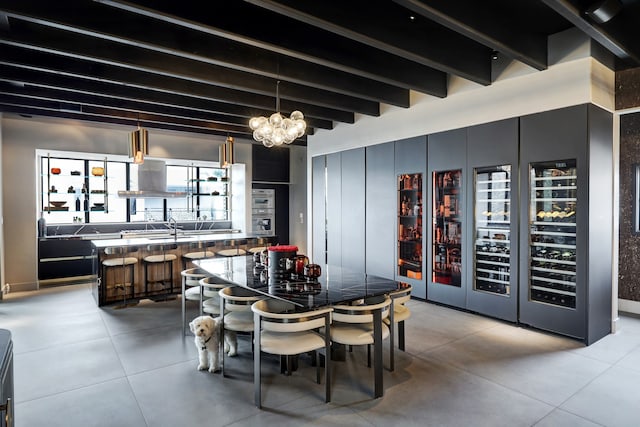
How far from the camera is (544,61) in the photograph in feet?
12.5

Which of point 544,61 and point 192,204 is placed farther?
point 192,204

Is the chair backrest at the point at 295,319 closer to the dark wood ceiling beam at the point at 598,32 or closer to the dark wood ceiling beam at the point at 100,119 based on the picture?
the dark wood ceiling beam at the point at 598,32

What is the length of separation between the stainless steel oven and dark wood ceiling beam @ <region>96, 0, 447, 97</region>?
5.53 metres

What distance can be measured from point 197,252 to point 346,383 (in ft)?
13.0

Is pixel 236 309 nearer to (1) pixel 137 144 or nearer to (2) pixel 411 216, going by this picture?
(2) pixel 411 216

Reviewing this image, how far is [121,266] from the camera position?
542cm

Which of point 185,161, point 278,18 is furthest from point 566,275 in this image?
point 185,161

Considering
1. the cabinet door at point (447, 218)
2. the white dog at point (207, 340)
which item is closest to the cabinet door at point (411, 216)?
the cabinet door at point (447, 218)

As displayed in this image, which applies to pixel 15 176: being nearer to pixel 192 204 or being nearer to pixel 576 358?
pixel 192 204

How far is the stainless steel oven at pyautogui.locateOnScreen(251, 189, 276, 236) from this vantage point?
905cm

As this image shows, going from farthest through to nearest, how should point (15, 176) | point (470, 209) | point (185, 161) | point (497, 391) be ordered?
point (185, 161) → point (15, 176) → point (470, 209) → point (497, 391)

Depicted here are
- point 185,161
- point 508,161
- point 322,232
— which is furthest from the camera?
point 185,161

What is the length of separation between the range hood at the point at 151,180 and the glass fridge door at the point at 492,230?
611 cm

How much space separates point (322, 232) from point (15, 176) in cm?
552
